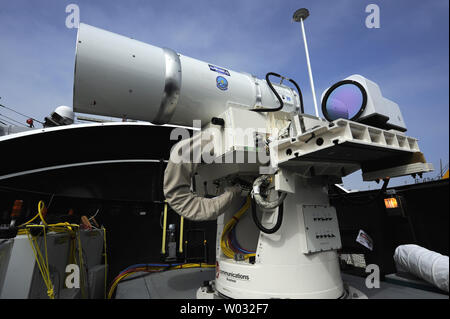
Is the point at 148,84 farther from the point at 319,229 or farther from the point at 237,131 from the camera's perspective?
the point at 319,229

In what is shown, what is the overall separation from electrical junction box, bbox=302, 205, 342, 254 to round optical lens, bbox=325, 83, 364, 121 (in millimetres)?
661

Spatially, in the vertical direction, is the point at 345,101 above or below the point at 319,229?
above

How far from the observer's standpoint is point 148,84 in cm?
143

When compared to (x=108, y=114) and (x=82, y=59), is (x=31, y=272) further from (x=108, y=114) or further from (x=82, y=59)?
(x=82, y=59)

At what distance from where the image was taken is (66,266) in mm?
1896

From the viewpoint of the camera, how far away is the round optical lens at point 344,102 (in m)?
1.37

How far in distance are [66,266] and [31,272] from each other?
64cm

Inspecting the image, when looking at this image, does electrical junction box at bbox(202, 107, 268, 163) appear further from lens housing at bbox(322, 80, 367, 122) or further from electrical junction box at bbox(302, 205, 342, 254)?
electrical junction box at bbox(302, 205, 342, 254)

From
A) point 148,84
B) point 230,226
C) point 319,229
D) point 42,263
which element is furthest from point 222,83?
point 42,263

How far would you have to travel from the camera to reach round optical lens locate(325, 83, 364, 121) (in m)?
1.37

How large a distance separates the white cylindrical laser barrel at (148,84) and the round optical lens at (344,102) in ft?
1.86

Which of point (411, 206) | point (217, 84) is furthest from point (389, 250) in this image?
point (217, 84)

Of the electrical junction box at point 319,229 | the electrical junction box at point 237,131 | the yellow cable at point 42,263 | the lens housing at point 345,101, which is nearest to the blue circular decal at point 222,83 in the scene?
the electrical junction box at point 237,131

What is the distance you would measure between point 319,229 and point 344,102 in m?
0.89
